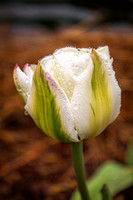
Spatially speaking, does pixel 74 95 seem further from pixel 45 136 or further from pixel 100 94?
pixel 45 136

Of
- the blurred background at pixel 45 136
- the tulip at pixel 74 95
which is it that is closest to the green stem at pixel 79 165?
the tulip at pixel 74 95

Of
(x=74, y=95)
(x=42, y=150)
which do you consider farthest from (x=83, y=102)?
(x=42, y=150)

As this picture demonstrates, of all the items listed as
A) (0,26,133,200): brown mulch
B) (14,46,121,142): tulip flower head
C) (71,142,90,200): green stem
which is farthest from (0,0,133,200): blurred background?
(14,46,121,142): tulip flower head

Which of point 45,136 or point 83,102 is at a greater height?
point 83,102

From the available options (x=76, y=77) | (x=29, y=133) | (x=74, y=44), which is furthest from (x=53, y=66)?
(x=74, y=44)

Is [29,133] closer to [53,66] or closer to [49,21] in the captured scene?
[53,66]

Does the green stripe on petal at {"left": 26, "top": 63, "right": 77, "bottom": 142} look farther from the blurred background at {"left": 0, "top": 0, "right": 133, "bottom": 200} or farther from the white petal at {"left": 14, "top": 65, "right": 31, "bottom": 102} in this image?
the blurred background at {"left": 0, "top": 0, "right": 133, "bottom": 200}

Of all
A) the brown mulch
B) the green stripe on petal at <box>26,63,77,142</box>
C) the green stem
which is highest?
the green stripe on petal at <box>26,63,77,142</box>
